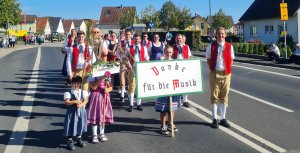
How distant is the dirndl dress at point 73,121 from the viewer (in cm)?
675

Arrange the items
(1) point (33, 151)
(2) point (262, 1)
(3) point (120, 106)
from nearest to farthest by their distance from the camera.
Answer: (1) point (33, 151), (3) point (120, 106), (2) point (262, 1)

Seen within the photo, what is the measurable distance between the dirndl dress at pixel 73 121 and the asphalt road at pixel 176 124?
32 centimetres

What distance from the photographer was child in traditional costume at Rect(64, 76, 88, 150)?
6.76m

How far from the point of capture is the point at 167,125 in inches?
320

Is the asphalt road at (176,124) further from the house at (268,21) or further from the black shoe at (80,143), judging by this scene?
the house at (268,21)

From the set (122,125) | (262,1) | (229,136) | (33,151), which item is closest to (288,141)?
(229,136)

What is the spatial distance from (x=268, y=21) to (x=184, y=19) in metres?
28.5

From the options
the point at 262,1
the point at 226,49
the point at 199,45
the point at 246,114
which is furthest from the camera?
the point at 262,1

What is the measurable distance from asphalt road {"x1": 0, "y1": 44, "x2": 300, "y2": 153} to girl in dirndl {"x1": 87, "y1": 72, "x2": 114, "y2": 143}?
0.29 m

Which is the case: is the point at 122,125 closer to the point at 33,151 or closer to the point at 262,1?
the point at 33,151

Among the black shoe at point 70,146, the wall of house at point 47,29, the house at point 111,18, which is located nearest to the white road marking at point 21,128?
the black shoe at point 70,146

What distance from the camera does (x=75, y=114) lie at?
6781 mm

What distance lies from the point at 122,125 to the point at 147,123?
53cm

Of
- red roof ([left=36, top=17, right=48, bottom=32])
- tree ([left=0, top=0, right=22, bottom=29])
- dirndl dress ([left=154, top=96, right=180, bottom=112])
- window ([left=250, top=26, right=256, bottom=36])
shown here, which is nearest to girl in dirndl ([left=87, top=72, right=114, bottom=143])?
dirndl dress ([left=154, top=96, right=180, bottom=112])
